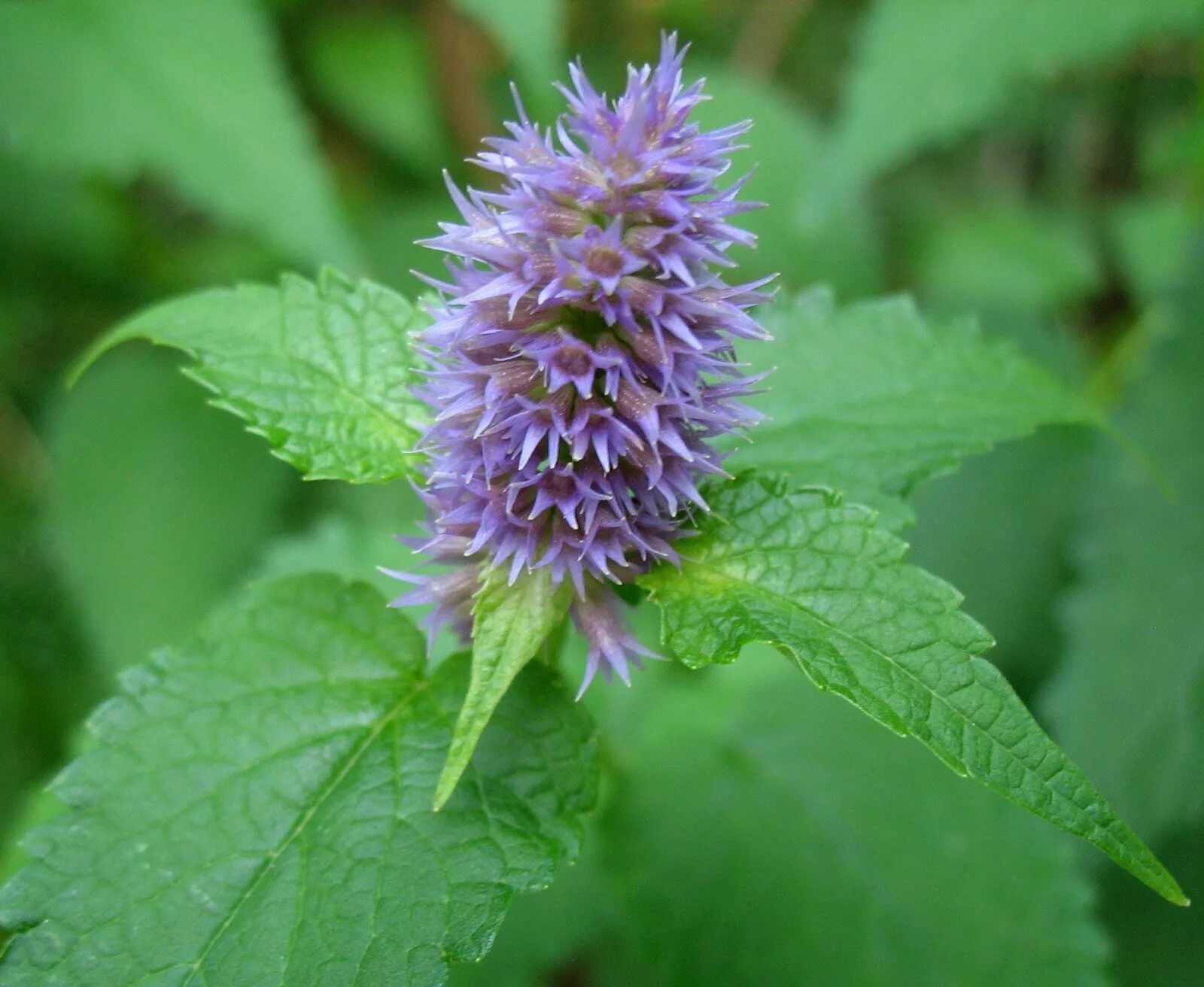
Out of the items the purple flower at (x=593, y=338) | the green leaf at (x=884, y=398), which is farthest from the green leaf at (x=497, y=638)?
the green leaf at (x=884, y=398)

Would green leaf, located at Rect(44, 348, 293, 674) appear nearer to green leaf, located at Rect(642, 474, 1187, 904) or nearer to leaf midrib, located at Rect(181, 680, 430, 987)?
leaf midrib, located at Rect(181, 680, 430, 987)

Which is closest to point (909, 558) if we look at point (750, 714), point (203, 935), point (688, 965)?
point (750, 714)

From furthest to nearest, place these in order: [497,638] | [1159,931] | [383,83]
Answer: [383,83] → [1159,931] → [497,638]

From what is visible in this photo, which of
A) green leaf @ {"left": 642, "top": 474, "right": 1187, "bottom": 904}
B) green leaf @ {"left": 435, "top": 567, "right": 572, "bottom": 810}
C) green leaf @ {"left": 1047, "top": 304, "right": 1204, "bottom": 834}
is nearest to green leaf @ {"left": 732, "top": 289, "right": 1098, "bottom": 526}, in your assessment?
green leaf @ {"left": 642, "top": 474, "right": 1187, "bottom": 904}

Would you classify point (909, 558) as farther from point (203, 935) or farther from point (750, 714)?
point (203, 935)

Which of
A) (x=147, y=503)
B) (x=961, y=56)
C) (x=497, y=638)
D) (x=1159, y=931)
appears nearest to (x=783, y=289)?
(x=497, y=638)

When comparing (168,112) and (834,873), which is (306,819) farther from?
(168,112)
